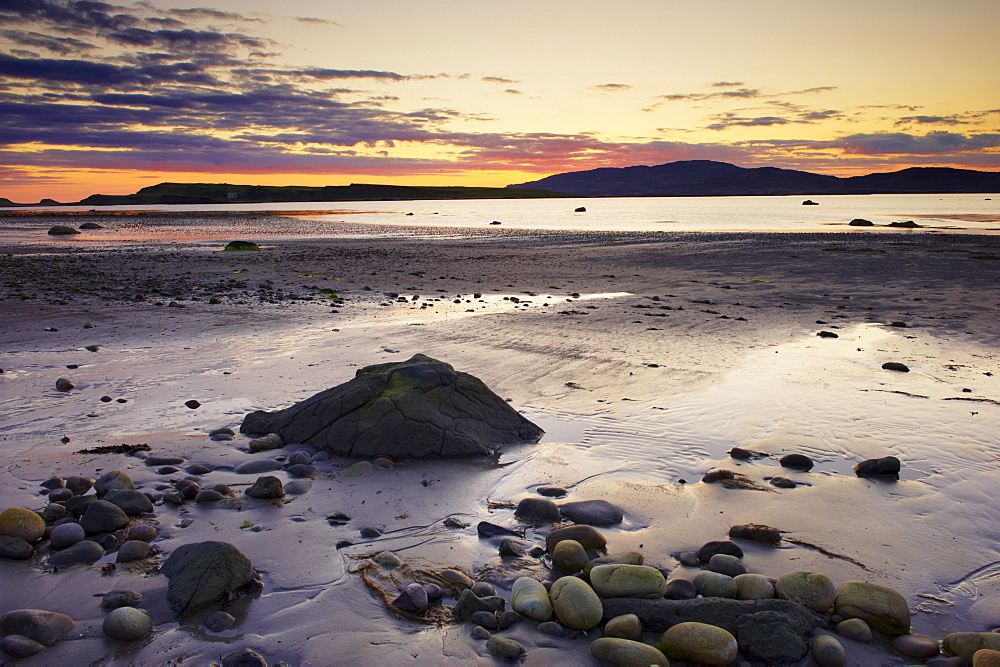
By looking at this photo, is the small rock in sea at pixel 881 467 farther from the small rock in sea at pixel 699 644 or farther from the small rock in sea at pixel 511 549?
the small rock in sea at pixel 511 549

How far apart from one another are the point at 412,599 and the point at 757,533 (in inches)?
83.6

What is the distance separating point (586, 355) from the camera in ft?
27.8

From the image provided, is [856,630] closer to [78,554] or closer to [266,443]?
[78,554]

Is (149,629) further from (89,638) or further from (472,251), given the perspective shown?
(472,251)

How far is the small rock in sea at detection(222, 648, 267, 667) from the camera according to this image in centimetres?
265

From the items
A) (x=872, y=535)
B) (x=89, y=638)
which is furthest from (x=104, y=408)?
(x=872, y=535)

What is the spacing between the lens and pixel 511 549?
365 centimetres

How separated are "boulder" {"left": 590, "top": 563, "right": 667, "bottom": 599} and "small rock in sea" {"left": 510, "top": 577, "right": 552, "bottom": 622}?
0.29 meters

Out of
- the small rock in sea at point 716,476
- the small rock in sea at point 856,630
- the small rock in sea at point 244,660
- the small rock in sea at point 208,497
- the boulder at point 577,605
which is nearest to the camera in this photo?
the small rock in sea at point 244,660

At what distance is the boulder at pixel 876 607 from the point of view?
9.77 ft

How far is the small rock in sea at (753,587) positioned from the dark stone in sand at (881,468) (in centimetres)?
206

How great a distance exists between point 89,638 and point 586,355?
6481mm

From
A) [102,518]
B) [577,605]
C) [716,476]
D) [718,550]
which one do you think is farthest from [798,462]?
[102,518]

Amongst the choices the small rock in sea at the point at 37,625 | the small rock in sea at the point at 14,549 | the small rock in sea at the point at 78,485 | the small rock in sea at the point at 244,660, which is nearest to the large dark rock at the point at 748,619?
the small rock in sea at the point at 244,660
